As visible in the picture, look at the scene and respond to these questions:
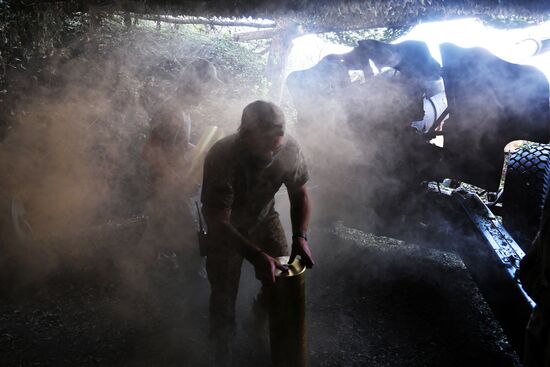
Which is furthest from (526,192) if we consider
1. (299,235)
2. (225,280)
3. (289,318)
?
(225,280)

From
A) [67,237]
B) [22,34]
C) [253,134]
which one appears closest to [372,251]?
[253,134]

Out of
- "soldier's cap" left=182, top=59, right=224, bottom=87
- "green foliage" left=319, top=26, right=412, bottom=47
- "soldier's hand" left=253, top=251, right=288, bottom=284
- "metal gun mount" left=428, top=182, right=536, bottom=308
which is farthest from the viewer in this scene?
"green foliage" left=319, top=26, right=412, bottom=47

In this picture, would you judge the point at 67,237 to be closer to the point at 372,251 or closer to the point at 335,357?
the point at 335,357

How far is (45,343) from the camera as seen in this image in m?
3.20

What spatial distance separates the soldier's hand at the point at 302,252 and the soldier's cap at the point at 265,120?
90 centimetres

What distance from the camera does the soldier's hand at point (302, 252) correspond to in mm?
2559

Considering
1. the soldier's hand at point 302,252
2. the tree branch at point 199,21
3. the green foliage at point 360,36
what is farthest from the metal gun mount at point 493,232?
the green foliage at point 360,36

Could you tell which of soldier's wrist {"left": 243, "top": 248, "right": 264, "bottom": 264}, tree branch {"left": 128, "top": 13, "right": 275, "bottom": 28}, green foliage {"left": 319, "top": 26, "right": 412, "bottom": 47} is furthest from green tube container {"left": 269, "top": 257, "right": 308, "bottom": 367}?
green foliage {"left": 319, "top": 26, "right": 412, "bottom": 47}

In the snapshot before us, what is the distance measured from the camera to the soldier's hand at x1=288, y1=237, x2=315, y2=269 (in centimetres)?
256

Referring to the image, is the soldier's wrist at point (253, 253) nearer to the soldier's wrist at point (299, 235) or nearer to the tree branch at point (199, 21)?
the soldier's wrist at point (299, 235)

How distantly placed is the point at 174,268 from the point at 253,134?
2.93 m

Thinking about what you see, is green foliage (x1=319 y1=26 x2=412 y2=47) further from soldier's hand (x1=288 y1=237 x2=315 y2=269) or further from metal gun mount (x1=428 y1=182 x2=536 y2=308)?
soldier's hand (x1=288 y1=237 x2=315 y2=269)

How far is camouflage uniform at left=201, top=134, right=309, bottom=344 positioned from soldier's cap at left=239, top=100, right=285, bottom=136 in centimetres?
26

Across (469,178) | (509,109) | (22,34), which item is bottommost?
(469,178)
